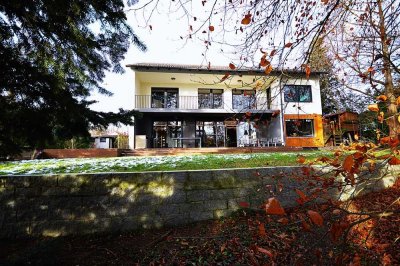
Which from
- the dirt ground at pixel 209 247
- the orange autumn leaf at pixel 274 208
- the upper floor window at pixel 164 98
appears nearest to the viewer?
the orange autumn leaf at pixel 274 208

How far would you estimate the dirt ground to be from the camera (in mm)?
3322

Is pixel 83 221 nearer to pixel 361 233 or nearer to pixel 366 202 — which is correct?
pixel 361 233

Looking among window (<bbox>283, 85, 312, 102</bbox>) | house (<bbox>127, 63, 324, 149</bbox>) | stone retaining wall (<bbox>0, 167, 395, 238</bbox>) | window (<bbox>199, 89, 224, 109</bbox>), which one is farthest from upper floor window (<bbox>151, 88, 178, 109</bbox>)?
window (<bbox>283, 85, 312, 102</bbox>)

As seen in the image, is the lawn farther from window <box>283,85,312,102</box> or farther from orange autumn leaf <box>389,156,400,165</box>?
orange autumn leaf <box>389,156,400,165</box>

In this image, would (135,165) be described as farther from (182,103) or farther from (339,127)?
(339,127)

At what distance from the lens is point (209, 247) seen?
12.1 ft

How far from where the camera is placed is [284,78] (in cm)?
306

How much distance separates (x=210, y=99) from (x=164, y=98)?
11.0 feet

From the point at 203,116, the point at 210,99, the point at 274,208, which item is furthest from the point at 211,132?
the point at 274,208

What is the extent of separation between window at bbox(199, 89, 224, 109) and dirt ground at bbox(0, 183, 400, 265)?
13654mm

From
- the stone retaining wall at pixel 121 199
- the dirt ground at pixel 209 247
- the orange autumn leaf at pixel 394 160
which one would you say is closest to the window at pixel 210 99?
the stone retaining wall at pixel 121 199

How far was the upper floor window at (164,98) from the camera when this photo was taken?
16.9 meters

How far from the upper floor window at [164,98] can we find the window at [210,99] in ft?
6.18

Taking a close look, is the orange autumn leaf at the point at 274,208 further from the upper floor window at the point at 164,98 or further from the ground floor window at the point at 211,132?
the ground floor window at the point at 211,132
